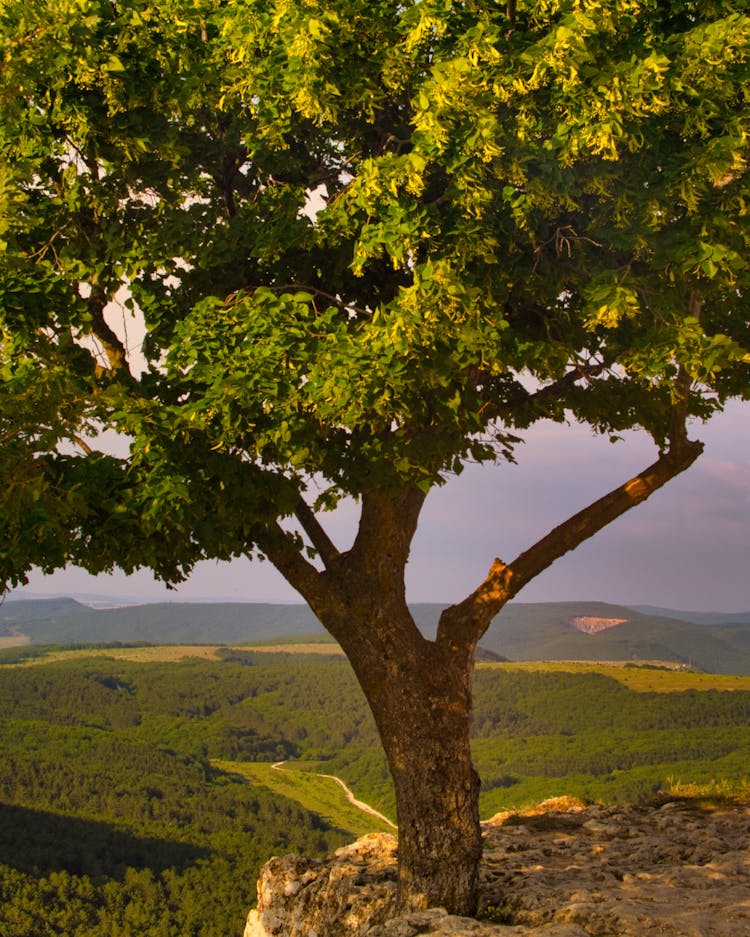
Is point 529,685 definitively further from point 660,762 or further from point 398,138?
point 398,138

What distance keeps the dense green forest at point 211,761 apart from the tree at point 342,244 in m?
11.9

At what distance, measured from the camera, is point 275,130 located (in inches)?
435

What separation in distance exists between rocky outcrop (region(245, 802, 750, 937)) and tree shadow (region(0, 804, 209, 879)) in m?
28.0

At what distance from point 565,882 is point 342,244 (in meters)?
9.64

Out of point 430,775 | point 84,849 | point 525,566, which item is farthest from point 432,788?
point 84,849

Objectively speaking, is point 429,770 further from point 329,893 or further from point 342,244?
point 342,244

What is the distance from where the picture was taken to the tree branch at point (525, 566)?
45.3 feet

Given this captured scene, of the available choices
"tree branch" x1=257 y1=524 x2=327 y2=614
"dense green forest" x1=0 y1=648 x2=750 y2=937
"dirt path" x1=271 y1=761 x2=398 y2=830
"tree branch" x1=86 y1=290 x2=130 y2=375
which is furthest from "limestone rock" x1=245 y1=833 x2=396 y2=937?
"dirt path" x1=271 y1=761 x2=398 y2=830

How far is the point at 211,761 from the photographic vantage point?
253 feet

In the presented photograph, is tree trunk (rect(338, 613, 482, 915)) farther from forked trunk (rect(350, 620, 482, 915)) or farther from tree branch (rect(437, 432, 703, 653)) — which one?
tree branch (rect(437, 432, 703, 653))

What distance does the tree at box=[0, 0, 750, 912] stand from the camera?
981 cm

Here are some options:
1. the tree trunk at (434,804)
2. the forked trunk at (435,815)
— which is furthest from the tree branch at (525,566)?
the forked trunk at (435,815)

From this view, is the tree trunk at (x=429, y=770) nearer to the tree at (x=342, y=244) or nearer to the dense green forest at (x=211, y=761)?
the tree at (x=342, y=244)

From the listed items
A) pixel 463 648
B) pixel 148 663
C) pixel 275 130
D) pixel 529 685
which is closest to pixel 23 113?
pixel 275 130
